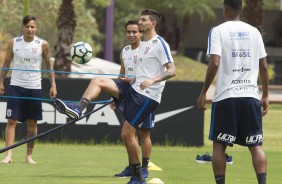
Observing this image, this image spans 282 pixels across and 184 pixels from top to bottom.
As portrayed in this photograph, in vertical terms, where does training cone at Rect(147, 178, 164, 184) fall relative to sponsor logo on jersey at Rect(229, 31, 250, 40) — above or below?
below

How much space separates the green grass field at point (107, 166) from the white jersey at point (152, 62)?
1252 mm

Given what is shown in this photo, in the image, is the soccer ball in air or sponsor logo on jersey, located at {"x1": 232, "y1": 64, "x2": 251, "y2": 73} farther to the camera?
the soccer ball in air

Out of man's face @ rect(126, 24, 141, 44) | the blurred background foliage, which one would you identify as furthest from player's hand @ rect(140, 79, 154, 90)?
the blurred background foliage

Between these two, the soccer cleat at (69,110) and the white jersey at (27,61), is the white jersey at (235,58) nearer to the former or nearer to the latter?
the soccer cleat at (69,110)

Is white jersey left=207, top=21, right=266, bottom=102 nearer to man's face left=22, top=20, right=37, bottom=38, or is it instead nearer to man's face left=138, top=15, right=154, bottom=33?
man's face left=138, top=15, right=154, bottom=33

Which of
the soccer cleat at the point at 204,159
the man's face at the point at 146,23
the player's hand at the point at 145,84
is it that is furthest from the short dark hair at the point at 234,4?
the soccer cleat at the point at 204,159

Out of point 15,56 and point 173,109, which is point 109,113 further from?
point 15,56

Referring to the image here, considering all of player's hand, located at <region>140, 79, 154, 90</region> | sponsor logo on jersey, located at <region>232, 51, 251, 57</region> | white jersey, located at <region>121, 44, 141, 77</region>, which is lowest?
player's hand, located at <region>140, 79, 154, 90</region>

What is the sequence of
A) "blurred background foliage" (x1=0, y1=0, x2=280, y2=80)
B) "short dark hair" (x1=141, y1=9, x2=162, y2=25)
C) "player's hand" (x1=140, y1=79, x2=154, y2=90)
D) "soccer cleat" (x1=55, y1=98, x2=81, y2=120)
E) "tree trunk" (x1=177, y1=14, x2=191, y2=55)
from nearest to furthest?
"soccer cleat" (x1=55, y1=98, x2=81, y2=120)
"player's hand" (x1=140, y1=79, x2=154, y2=90)
"short dark hair" (x1=141, y1=9, x2=162, y2=25)
"blurred background foliage" (x1=0, y1=0, x2=280, y2=80)
"tree trunk" (x1=177, y1=14, x2=191, y2=55)

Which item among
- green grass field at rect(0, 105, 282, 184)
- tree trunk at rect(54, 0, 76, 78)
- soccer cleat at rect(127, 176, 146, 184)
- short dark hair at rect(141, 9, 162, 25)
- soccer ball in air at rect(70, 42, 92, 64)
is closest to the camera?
soccer cleat at rect(127, 176, 146, 184)

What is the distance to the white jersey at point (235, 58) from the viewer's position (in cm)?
1045

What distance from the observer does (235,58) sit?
34.4ft

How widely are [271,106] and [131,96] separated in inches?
613

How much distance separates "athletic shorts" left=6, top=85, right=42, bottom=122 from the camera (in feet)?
49.9
